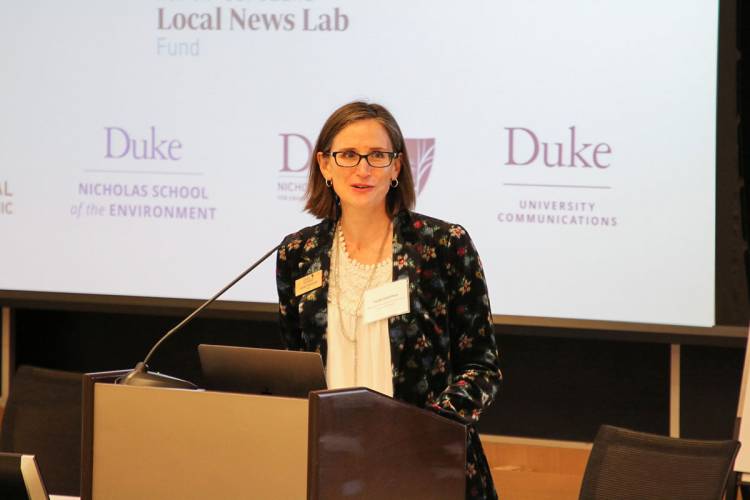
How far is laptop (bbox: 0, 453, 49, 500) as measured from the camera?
140 cm

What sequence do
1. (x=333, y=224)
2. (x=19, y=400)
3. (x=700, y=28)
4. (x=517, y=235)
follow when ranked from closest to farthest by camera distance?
1. (x=333, y=224)
2. (x=19, y=400)
3. (x=700, y=28)
4. (x=517, y=235)

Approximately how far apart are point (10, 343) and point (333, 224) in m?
3.25

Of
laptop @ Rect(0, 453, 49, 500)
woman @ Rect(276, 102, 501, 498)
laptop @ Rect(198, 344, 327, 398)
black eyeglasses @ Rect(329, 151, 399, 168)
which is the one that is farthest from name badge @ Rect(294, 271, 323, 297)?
laptop @ Rect(0, 453, 49, 500)

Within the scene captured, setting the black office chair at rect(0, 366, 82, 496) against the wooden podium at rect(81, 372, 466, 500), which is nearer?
the wooden podium at rect(81, 372, 466, 500)

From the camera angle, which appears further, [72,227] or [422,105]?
[72,227]

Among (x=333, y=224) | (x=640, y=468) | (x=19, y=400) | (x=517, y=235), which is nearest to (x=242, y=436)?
(x=333, y=224)

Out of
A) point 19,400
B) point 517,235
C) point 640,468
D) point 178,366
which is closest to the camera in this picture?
point 640,468

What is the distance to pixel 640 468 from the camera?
2.42m

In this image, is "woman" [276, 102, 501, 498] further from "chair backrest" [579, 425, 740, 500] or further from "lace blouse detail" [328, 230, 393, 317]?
"chair backrest" [579, 425, 740, 500]

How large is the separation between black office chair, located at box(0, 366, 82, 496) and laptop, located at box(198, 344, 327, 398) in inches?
40.6

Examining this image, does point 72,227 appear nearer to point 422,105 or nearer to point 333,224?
point 422,105

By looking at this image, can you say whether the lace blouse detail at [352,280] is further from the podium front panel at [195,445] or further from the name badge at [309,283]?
the podium front panel at [195,445]

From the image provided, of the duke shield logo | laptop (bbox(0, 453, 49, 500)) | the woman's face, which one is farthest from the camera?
the duke shield logo

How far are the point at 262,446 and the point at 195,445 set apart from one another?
12 cm
